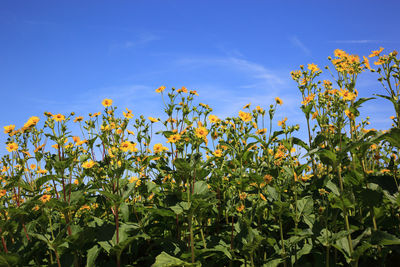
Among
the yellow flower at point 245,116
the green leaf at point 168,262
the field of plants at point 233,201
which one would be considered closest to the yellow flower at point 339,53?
the field of plants at point 233,201

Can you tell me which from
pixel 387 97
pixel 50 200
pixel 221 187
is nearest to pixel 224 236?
pixel 221 187

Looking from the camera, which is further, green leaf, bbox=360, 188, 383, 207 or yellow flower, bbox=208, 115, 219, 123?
yellow flower, bbox=208, 115, 219, 123

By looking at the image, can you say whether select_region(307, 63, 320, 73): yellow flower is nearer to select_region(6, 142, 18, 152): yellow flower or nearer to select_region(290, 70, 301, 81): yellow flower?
select_region(290, 70, 301, 81): yellow flower

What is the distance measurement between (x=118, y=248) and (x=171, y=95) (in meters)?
2.09

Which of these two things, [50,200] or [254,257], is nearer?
[50,200]

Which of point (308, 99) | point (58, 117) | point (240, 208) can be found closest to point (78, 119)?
point (58, 117)

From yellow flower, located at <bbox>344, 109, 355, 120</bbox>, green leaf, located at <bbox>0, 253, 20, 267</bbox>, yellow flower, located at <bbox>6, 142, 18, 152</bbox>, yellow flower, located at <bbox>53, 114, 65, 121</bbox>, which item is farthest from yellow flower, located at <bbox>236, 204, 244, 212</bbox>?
yellow flower, located at <bbox>6, 142, 18, 152</bbox>

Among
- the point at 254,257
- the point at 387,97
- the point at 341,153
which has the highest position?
the point at 387,97

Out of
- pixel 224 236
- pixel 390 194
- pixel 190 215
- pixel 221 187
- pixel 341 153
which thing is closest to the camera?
pixel 341 153

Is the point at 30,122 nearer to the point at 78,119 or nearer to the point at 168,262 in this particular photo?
the point at 78,119

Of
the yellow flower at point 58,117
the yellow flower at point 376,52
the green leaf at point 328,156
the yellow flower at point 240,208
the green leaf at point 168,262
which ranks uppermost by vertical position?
the yellow flower at point 376,52

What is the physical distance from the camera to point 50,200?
332cm

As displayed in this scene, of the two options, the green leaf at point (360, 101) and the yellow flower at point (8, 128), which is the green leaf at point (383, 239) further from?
the yellow flower at point (8, 128)

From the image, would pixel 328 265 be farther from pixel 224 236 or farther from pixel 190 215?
pixel 190 215
